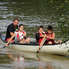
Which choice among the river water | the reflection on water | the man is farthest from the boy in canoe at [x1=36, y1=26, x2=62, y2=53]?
the man

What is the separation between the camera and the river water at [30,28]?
8438 mm

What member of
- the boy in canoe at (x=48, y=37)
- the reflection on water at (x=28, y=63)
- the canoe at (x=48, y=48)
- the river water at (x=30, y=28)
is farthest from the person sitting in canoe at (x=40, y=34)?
the reflection on water at (x=28, y=63)

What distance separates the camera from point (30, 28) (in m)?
18.2

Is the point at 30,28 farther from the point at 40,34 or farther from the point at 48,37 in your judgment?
the point at 48,37

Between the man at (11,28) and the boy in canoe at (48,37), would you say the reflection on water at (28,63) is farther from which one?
the man at (11,28)

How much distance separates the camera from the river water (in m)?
8.44

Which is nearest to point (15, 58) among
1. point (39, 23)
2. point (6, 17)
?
point (39, 23)

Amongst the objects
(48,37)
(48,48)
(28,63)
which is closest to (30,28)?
(48,37)

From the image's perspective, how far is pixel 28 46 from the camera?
1158 centimetres

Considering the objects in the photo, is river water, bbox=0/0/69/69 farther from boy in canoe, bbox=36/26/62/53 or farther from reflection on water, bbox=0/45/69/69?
boy in canoe, bbox=36/26/62/53

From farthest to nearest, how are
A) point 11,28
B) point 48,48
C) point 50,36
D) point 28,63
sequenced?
1. point 11,28
2. point 50,36
3. point 48,48
4. point 28,63

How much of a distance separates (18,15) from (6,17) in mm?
1592

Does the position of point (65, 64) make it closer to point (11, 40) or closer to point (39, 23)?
point (11, 40)

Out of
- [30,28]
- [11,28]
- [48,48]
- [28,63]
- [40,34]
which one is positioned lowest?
[28,63]
